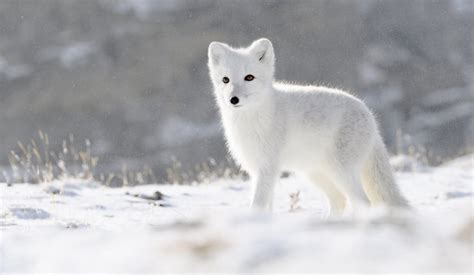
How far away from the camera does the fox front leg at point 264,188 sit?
4.52 meters

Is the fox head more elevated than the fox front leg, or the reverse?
the fox head

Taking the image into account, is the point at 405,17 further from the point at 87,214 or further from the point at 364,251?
the point at 364,251

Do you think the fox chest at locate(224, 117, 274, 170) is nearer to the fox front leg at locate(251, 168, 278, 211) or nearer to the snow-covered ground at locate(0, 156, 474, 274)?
the fox front leg at locate(251, 168, 278, 211)

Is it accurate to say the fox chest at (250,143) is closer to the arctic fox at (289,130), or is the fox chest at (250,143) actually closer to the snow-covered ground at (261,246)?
the arctic fox at (289,130)

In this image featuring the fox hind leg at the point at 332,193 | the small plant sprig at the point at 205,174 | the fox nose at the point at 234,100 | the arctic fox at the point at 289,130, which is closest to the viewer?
the fox nose at the point at 234,100

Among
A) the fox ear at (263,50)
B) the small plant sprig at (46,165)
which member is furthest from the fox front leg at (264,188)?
the small plant sprig at (46,165)

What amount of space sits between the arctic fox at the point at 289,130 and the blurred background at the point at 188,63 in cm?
1301

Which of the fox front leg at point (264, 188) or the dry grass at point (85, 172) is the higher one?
the dry grass at point (85, 172)

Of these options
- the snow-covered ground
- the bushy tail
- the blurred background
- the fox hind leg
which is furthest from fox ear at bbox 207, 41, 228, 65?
the blurred background

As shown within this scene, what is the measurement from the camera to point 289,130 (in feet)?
15.6

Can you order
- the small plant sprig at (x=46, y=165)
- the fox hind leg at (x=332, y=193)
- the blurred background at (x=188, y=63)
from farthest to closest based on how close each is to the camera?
the blurred background at (x=188, y=63)
the small plant sprig at (x=46, y=165)
the fox hind leg at (x=332, y=193)

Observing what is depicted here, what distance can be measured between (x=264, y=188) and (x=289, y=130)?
497 millimetres

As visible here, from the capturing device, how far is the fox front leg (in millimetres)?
4517

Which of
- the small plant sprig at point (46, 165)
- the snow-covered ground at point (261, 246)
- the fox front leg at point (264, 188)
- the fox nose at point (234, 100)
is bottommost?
the snow-covered ground at point (261, 246)
